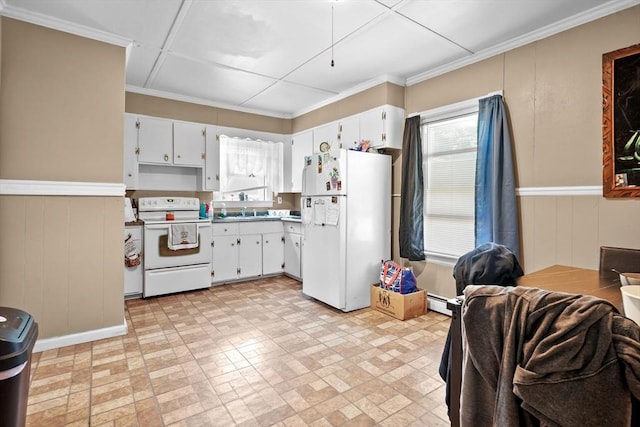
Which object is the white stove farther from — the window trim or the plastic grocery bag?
the window trim

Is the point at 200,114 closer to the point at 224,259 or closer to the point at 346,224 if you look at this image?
the point at 224,259

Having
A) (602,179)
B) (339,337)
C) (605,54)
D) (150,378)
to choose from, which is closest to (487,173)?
(602,179)

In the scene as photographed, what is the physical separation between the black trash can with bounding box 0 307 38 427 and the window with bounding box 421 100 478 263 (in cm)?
342

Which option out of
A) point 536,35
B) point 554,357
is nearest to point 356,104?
point 536,35

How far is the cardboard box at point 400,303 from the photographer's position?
342 cm

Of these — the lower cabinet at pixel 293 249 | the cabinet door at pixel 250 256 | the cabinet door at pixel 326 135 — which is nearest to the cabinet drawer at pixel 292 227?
the lower cabinet at pixel 293 249

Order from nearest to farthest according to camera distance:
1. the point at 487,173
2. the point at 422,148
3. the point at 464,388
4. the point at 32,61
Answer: the point at 464,388 → the point at 32,61 → the point at 487,173 → the point at 422,148

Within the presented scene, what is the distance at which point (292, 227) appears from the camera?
5.07m

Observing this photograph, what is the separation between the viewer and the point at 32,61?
268 centimetres

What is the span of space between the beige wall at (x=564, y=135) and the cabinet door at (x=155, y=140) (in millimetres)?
3868

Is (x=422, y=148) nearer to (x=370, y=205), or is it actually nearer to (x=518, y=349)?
(x=370, y=205)

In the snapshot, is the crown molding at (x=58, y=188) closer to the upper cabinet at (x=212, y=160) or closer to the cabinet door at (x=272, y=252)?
the upper cabinet at (x=212, y=160)

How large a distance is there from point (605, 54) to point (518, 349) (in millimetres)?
2739

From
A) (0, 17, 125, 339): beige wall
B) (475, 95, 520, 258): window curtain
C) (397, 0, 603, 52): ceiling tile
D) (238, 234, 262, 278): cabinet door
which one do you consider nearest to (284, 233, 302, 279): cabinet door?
(238, 234, 262, 278): cabinet door
